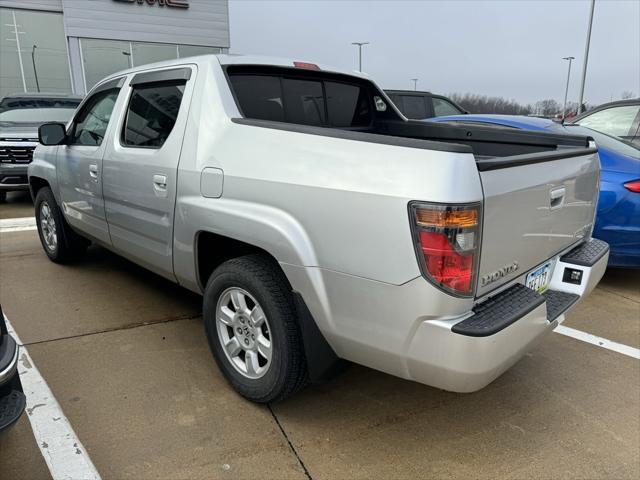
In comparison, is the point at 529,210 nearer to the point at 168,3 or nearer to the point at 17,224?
the point at 17,224

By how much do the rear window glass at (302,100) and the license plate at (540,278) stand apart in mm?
1740

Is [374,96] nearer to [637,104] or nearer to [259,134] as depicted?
[259,134]

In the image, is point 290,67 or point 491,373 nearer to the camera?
point 491,373

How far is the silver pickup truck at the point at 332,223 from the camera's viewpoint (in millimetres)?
1898

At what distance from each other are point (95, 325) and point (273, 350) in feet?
6.10

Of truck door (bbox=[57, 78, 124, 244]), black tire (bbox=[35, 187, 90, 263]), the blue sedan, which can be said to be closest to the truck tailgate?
the blue sedan

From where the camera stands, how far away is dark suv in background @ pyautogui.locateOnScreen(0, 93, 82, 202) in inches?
306

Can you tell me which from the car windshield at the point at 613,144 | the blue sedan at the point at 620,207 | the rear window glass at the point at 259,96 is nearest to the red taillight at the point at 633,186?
the blue sedan at the point at 620,207

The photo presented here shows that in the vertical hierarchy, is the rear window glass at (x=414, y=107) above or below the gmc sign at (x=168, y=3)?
below

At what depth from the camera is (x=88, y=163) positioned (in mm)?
3914

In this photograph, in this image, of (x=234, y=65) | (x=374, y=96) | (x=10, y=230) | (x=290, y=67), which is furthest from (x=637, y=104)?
(x=10, y=230)

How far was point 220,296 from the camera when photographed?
275 centimetres

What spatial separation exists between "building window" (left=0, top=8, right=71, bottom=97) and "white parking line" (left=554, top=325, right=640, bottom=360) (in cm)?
1767

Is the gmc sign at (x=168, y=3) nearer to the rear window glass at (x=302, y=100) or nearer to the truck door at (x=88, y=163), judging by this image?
the truck door at (x=88, y=163)
